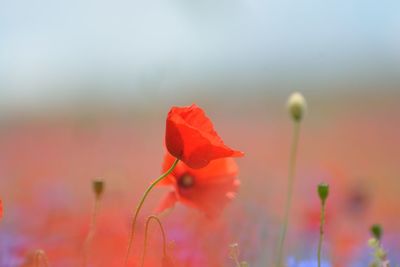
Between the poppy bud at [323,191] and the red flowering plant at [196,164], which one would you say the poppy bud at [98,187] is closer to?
the red flowering plant at [196,164]

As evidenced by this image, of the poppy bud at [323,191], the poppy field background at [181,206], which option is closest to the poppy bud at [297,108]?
the poppy field background at [181,206]

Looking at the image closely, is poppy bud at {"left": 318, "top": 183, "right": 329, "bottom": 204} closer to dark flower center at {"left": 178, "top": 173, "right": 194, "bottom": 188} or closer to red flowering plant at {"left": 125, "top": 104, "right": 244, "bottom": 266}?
red flowering plant at {"left": 125, "top": 104, "right": 244, "bottom": 266}

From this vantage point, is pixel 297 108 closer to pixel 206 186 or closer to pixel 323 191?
pixel 206 186

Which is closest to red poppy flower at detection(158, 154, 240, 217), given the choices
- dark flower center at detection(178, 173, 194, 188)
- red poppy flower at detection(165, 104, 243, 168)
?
dark flower center at detection(178, 173, 194, 188)

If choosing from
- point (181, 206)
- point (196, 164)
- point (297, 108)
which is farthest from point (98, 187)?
point (181, 206)

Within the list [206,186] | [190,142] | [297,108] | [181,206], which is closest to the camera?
[190,142]

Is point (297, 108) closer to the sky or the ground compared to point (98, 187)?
closer to the sky
